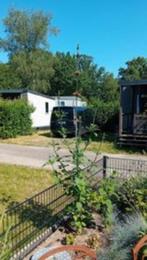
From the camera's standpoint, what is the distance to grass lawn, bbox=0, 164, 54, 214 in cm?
693

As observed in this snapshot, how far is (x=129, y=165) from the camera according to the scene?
6742 millimetres

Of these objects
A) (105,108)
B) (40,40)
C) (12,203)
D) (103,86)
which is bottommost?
(12,203)

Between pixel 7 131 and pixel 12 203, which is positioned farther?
pixel 7 131

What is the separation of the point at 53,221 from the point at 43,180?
12.5 ft

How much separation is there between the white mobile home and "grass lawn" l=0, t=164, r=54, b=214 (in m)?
12.9

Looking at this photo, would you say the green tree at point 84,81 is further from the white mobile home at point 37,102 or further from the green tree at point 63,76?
the white mobile home at point 37,102

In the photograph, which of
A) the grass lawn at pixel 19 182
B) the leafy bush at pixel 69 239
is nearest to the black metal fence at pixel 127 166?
the grass lawn at pixel 19 182

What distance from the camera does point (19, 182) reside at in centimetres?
820

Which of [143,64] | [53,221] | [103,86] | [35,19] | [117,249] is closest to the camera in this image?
[117,249]

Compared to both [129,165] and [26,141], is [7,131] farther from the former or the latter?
[129,165]

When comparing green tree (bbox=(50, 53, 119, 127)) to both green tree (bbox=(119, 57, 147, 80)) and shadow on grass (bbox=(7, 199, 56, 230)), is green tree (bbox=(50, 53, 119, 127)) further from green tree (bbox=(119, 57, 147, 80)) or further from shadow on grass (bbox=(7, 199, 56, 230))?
shadow on grass (bbox=(7, 199, 56, 230))

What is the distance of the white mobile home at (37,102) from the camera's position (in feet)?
75.1

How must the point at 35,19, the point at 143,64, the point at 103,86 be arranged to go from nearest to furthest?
the point at 35,19 < the point at 103,86 < the point at 143,64

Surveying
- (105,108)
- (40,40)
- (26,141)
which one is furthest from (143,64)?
(26,141)
